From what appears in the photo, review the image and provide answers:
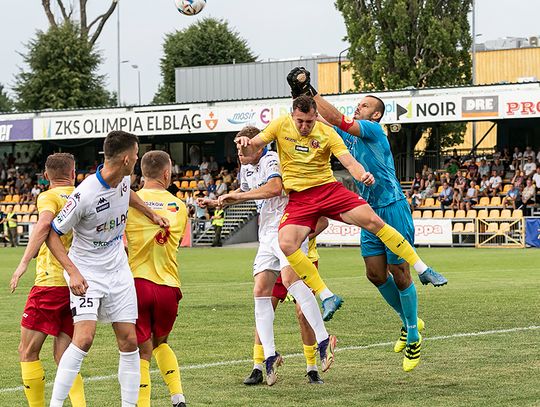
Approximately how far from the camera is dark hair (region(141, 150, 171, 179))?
8102 millimetres

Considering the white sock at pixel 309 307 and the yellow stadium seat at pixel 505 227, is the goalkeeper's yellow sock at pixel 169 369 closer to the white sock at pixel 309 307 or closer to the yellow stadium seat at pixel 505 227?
the white sock at pixel 309 307

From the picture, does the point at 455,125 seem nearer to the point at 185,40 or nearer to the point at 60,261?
the point at 185,40

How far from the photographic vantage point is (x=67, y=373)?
7.05 m

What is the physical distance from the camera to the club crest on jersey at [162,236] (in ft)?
26.0

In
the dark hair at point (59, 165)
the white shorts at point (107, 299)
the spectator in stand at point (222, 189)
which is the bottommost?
the white shorts at point (107, 299)

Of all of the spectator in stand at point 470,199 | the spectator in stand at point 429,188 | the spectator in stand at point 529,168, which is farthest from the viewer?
the spectator in stand at point 429,188

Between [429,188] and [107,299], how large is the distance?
32.1 metres

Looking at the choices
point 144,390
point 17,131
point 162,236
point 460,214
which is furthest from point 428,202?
point 144,390

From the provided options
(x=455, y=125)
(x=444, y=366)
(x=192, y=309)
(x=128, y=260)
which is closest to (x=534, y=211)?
(x=455, y=125)

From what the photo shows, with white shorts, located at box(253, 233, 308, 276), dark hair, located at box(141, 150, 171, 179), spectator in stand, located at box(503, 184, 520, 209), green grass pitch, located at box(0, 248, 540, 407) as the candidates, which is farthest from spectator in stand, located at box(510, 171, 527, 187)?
dark hair, located at box(141, 150, 171, 179)

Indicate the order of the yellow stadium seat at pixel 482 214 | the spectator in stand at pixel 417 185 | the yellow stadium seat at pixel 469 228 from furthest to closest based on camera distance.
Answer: the spectator in stand at pixel 417 185, the yellow stadium seat at pixel 482 214, the yellow stadium seat at pixel 469 228

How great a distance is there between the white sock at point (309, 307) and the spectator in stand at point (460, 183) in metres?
28.5

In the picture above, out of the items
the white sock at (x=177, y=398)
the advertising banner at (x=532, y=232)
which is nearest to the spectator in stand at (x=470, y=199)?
the advertising banner at (x=532, y=232)

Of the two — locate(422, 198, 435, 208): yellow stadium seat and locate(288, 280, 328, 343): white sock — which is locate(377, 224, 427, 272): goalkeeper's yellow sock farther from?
locate(422, 198, 435, 208): yellow stadium seat
